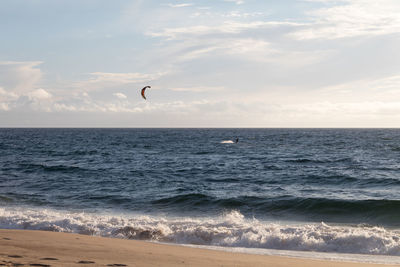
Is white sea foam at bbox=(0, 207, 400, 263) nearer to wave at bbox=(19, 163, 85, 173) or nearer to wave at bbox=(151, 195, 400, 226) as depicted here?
wave at bbox=(151, 195, 400, 226)

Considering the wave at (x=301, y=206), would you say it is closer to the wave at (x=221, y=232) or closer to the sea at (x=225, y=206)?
the sea at (x=225, y=206)

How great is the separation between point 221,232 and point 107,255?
173 inches

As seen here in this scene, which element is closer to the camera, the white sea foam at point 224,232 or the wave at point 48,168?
the white sea foam at point 224,232

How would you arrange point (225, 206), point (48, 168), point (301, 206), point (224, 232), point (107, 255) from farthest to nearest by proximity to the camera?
1. point (48, 168)
2. point (225, 206)
3. point (301, 206)
4. point (224, 232)
5. point (107, 255)

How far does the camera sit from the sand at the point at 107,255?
23.1ft

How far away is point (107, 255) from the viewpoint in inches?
305

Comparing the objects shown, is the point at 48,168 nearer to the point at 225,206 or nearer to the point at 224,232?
the point at 225,206

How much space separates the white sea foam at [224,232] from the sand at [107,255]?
6.03 feet

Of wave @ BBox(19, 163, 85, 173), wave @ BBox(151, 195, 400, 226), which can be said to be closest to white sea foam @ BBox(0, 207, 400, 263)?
wave @ BBox(151, 195, 400, 226)

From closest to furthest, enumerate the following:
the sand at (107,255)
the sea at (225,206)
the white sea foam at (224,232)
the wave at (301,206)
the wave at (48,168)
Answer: the sand at (107,255) < the white sea foam at (224,232) < the sea at (225,206) < the wave at (301,206) < the wave at (48,168)

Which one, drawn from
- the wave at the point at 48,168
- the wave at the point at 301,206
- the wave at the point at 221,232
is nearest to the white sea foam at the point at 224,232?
the wave at the point at 221,232

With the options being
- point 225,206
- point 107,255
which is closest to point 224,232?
point 107,255

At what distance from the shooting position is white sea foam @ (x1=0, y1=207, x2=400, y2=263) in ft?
33.5

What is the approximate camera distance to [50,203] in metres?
16.8
